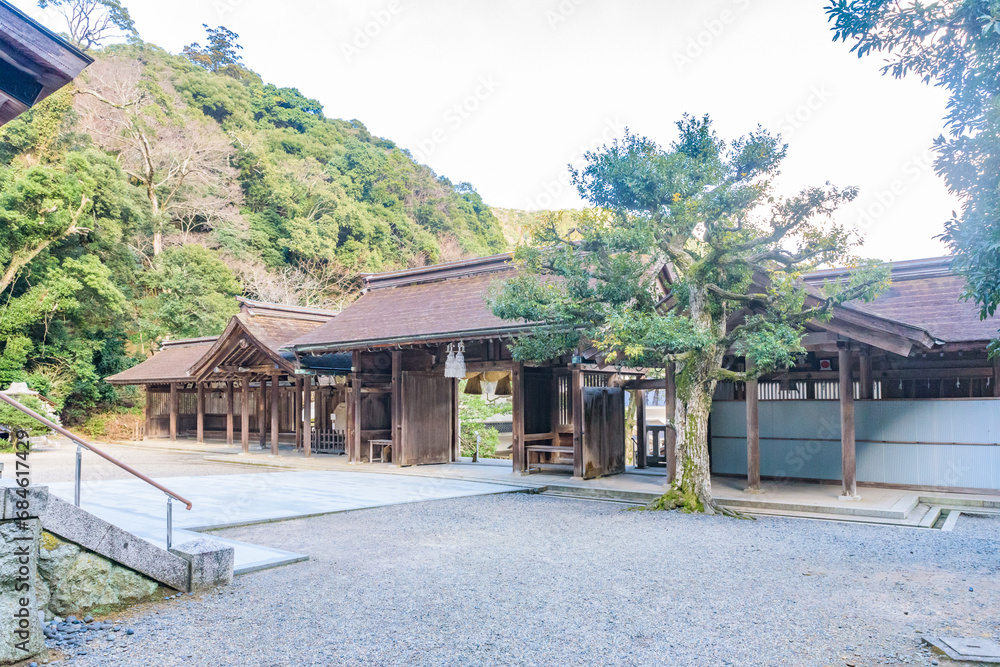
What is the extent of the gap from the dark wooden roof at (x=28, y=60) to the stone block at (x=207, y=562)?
3.62 metres

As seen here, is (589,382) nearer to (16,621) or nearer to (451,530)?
(451,530)

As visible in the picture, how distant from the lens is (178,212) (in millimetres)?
35125

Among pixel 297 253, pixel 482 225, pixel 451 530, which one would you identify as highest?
pixel 482 225

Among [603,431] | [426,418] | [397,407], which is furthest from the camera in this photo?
[426,418]

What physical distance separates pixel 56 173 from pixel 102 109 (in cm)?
1198

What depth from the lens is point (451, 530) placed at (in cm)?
840

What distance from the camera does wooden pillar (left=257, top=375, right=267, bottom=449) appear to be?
70.5 ft

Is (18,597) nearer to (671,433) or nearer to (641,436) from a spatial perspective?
(671,433)

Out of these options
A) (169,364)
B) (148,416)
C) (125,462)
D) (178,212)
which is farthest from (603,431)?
(178,212)

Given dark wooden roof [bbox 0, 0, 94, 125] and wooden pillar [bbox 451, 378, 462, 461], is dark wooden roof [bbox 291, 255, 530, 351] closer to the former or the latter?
wooden pillar [bbox 451, 378, 462, 461]

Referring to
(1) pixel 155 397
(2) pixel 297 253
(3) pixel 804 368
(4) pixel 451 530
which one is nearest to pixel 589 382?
(3) pixel 804 368

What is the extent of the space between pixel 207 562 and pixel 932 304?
37.2ft

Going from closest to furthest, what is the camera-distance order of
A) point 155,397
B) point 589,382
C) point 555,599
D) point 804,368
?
point 555,599
point 804,368
point 589,382
point 155,397

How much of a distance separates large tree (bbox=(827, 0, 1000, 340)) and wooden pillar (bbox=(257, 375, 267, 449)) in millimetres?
18685
